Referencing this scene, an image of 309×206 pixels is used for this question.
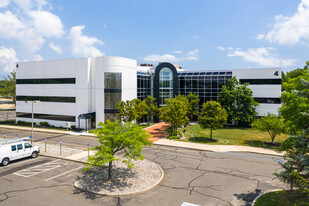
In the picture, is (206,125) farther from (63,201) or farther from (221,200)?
(63,201)

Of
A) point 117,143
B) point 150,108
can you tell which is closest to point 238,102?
point 150,108

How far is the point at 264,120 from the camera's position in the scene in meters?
28.2

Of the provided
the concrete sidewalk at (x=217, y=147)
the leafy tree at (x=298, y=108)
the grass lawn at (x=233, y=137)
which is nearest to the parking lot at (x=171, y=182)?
the concrete sidewalk at (x=217, y=147)

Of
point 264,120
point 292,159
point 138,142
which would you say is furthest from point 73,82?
point 292,159

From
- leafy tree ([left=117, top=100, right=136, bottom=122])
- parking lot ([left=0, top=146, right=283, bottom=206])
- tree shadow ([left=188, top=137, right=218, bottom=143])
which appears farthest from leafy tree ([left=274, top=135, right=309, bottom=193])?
leafy tree ([left=117, top=100, right=136, bottom=122])

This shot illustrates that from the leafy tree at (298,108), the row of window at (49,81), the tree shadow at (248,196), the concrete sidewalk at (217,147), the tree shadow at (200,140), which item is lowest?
the tree shadow at (248,196)

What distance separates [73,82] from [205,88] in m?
27.8

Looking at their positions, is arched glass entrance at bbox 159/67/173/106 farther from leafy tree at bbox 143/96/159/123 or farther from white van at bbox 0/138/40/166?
white van at bbox 0/138/40/166

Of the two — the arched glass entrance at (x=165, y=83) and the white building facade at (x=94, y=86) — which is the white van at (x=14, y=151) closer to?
the white building facade at (x=94, y=86)

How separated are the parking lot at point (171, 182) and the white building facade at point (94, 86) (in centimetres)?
1724

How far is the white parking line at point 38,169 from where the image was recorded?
57.5 ft

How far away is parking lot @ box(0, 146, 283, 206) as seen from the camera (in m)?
13.2

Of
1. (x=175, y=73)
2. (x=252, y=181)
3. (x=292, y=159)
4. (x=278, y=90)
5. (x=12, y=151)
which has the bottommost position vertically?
(x=252, y=181)

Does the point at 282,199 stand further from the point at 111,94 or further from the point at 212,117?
the point at 111,94
